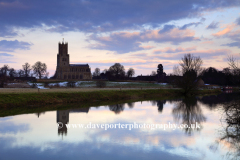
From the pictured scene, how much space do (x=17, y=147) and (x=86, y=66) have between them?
132550 millimetres

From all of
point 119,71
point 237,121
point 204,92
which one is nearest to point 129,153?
point 237,121

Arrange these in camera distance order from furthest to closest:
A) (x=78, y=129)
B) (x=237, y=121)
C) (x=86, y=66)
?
1. (x=86, y=66)
2. (x=237, y=121)
3. (x=78, y=129)

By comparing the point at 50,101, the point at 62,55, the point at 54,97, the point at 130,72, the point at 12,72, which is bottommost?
the point at 50,101

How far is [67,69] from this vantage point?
136375 millimetres

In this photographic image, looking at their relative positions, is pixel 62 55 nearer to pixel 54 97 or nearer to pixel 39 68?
pixel 39 68

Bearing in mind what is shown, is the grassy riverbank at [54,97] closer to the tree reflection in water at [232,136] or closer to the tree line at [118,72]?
the tree reflection in water at [232,136]

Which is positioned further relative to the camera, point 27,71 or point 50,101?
point 27,71

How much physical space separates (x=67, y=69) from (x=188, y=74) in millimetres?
103426

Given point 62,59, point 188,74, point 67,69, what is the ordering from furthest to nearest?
1. point 62,59
2. point 67,69
3. point 188,74

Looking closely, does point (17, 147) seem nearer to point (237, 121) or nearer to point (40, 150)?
point (40, 150)

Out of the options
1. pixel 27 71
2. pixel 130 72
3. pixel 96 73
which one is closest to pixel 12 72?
pixel 27 71

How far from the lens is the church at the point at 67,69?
5281 inches

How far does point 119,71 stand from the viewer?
400 feet

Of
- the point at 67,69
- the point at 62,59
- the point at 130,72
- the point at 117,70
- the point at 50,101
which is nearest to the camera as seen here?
Result: the point at 50,101
